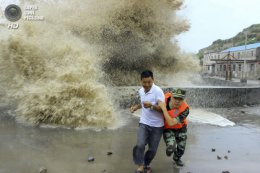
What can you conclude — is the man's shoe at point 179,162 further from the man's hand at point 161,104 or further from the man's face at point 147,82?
the man's face at point 147,82

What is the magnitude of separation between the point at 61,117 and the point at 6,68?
308 cm

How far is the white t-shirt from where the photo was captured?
4465 mm

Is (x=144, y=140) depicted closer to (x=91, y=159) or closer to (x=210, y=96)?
(x=91, y=159)

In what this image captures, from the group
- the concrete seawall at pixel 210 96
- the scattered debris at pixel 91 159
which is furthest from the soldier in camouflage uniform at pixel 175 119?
the concrete seawall at pixel 210 96

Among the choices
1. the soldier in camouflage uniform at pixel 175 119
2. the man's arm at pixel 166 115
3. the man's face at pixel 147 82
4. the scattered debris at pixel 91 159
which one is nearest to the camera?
the man's arm at pixel 166 115

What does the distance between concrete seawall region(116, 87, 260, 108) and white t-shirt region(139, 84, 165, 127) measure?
656cm

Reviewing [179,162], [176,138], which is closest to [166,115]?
[176,138]

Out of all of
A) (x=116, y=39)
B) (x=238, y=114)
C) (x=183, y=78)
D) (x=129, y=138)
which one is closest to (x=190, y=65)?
(x=183, y=78)

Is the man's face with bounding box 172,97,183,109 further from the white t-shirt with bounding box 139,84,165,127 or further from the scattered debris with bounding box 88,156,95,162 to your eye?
the scattered debris with bounding box 88,156,95,162

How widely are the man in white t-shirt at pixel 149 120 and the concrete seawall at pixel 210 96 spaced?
21.5 ft

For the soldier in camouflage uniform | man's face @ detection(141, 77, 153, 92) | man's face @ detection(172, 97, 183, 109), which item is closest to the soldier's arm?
the soldier in camouflage uniform

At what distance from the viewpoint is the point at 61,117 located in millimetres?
8070

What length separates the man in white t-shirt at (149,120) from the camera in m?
4.45

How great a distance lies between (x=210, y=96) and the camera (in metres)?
12.4
